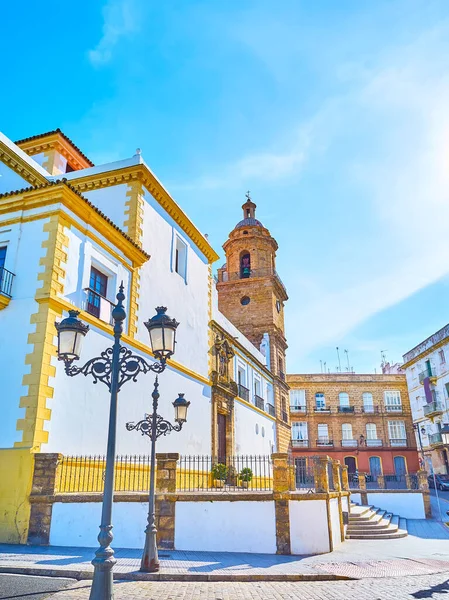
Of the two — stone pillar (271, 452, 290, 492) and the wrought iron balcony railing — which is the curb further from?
the wrought iron balcony railing

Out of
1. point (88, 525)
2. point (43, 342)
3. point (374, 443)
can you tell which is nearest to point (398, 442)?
point (374, 443)

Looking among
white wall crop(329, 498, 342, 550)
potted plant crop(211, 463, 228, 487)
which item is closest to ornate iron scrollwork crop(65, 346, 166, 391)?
white wall crop(329, 498, 342, 550)

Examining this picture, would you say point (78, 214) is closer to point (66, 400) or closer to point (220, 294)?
point (66, 400)

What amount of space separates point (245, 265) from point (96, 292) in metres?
20.3

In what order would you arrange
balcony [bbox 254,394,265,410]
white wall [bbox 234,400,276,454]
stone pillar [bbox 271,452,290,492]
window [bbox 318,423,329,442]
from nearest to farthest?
stone pillar [bbox 271,452,290,492] < white wall [bbox 234,400,276,454] < balcony [bbox 254,394,265,410] < window [bbox 318,423,329,442]

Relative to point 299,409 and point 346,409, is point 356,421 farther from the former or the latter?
point 299,409

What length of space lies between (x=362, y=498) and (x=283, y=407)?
39.3ft

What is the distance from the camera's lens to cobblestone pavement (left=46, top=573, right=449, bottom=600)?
5.64 meters

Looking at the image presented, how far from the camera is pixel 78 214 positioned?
11109 mm

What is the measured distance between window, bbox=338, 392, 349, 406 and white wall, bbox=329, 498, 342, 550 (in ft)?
97.2

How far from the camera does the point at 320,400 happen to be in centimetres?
3975

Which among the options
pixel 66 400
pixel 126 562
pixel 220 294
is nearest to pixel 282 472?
pixel 126 562

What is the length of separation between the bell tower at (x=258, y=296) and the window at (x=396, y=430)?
11276 mm

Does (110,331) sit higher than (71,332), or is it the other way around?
(110,331)
